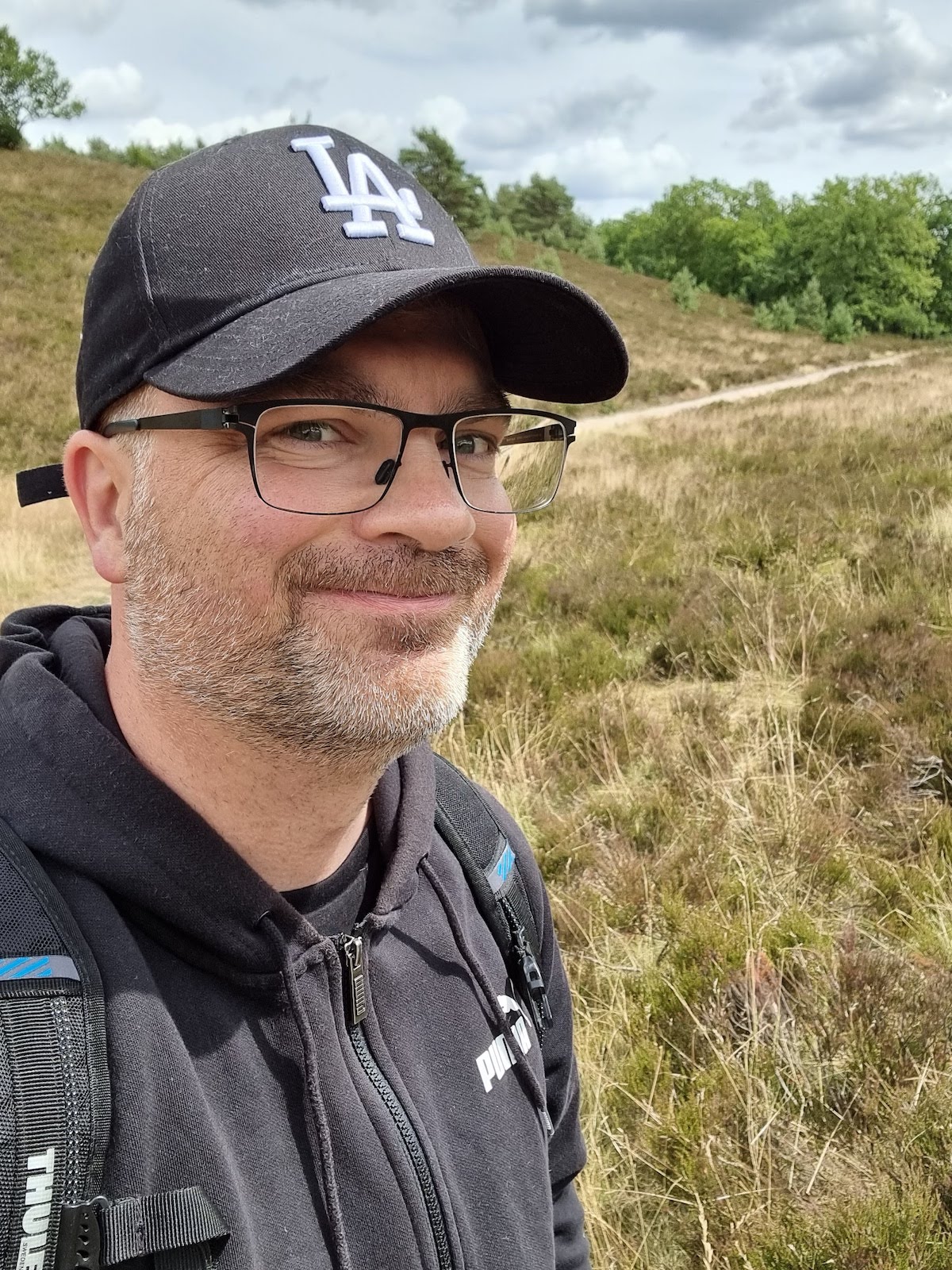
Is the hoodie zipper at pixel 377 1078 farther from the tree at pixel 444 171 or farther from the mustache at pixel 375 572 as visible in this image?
the tree at pixel 444 171

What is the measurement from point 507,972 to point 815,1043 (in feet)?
4.31

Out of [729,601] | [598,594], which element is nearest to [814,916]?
[729,601]

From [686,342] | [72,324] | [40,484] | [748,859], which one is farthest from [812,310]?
→ [40,484]

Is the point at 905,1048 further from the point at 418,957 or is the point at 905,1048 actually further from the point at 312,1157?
the point at 312,1157

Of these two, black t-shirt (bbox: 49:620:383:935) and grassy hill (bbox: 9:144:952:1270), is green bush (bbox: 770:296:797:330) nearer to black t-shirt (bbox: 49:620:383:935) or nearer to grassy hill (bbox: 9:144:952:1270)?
grassy hill (bbox: 9:144:952:1270)

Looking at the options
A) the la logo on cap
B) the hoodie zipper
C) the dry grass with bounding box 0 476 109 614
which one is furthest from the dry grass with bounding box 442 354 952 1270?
the dry grass with bounding box 0 476 109 614

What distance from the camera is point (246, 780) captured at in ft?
3.84

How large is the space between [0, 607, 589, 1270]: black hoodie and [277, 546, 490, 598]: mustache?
316 millimetres

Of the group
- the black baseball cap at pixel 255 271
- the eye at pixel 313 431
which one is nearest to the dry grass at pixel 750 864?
the eye at pixel 313 431

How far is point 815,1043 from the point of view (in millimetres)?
2295

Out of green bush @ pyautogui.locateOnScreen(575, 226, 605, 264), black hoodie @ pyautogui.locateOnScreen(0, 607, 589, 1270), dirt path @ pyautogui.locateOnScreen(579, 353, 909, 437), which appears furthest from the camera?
green bush @ pyautogui.locateOnScreen(575, 226, 605, 264)

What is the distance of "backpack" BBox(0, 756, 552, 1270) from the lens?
771mm

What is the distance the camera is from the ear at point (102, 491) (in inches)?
47.1

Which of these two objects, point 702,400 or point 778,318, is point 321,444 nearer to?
point 702,400
